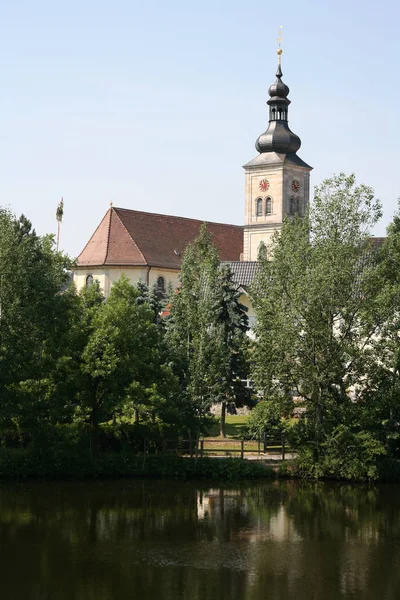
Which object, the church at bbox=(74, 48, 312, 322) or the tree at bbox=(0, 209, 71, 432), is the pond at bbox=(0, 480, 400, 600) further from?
the church at bbox=(74, 48, 312, 322)

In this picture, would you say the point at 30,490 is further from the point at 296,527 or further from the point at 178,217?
the point at 178,217

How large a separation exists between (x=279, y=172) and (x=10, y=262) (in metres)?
52.0

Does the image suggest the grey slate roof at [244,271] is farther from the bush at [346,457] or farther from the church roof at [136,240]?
the bush at [346,457]

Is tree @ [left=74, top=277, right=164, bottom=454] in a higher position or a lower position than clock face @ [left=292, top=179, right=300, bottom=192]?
lower

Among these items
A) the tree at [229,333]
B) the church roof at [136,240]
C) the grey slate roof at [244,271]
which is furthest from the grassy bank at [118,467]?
the church roof at [136,240]

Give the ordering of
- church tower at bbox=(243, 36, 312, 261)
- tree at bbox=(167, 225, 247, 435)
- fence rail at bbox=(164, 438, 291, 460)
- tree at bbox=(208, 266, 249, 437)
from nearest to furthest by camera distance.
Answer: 1. fence rail at bbox=(164, 438, 291, 460)
2. tree at bbox=(167, 225, 247, 435)
3. tree at bbox=(208, 266, 249, 437)
4. church tower at bbox=(243, 36, 312, 261)

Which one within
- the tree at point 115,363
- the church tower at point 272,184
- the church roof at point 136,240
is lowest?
the tree at point 115,363

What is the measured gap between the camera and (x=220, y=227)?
9288 cm

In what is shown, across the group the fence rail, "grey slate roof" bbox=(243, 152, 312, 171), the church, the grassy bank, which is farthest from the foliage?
"grey slate roof" bbox=(243, 152, 312, 171)

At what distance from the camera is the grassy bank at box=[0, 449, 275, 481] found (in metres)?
36.0

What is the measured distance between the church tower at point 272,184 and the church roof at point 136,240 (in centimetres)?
508

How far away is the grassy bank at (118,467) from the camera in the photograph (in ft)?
118

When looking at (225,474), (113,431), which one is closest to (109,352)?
(113,431)

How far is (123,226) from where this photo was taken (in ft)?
273
